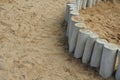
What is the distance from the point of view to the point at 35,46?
12.1 feet

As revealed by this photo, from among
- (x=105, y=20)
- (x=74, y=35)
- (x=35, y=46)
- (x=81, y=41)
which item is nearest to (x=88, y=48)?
(x=81, y=41)

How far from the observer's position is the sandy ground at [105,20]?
416 cm

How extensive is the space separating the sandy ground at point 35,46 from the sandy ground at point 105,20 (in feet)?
1.64

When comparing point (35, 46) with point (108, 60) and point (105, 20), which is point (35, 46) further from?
point (105, 20)

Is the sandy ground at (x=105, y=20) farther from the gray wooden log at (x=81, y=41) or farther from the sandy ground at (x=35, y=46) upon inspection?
the gray wooden log at (x=81, y=41)

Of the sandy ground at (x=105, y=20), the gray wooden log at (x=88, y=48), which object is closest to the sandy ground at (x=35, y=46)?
the gray wooden log at (x=88, y=48)

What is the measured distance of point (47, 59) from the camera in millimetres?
3420

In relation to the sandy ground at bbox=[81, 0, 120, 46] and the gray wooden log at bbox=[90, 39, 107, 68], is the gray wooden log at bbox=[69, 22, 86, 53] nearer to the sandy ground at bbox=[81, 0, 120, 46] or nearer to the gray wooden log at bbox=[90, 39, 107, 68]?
the gray wooden log at bbox=[90, 39, 107, 68]

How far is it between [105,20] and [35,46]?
160 centimetres

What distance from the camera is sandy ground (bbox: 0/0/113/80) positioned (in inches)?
125

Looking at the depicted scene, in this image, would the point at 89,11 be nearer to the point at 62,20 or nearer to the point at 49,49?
the point at 62,20

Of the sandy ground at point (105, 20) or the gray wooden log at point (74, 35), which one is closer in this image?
the gray wooden log at point (74, 35)

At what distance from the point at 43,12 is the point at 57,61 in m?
1.64

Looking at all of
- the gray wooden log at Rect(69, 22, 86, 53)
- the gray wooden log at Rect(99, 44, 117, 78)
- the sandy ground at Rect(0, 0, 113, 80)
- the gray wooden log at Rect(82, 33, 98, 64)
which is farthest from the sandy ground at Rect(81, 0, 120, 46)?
the gray wooden log at Rect(99, 44, 117, 78)
